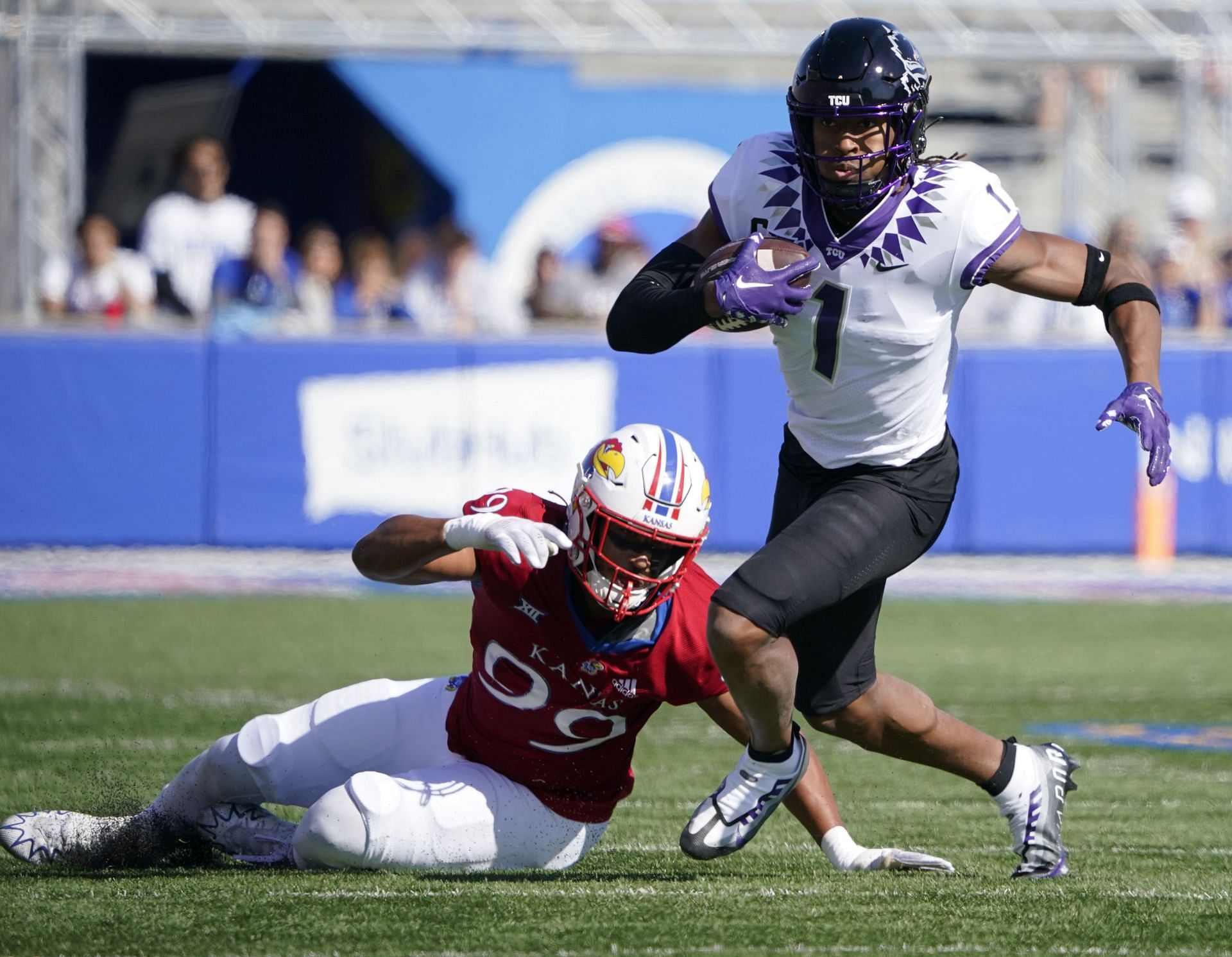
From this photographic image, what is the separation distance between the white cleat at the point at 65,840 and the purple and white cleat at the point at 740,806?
1319mm

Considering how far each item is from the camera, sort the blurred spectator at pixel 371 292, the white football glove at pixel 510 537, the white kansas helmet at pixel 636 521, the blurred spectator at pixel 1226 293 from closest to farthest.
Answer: the white football glove at pixel 510 537
the white kansas helmet at pixel 636 521
the blurred spectator at pixel 371 292
the blurred spectator at pixel 1226 293

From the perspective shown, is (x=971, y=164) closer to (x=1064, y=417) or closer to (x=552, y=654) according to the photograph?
(x=552, y=654)

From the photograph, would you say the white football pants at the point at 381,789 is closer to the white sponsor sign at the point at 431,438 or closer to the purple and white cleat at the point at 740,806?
the purple and white cleat at the point at 740,806

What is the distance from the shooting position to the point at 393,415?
36.5 ft

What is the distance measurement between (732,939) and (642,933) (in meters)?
0.17

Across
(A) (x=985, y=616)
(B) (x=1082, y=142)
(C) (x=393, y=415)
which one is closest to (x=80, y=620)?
(C) (x=393, y=415)

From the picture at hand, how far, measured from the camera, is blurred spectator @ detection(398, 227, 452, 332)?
39.3ft

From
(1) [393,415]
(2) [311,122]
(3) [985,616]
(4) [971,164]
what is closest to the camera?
(4) [971,164]

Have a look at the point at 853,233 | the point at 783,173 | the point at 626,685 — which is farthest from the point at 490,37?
the point at 626,685

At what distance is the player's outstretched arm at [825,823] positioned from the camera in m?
3.96

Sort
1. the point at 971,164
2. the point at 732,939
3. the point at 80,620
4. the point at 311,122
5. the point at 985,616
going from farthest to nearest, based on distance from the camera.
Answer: the point at 311,122 < the point at 985,616 < the point at 80,620 < the point at 971,164 < the point at 732,939

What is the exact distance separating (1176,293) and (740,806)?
9243mm

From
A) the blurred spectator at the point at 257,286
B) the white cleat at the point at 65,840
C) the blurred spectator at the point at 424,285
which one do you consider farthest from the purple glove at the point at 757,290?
the blurred spectator at the point at 424,285

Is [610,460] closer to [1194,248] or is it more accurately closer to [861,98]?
[861,98]
